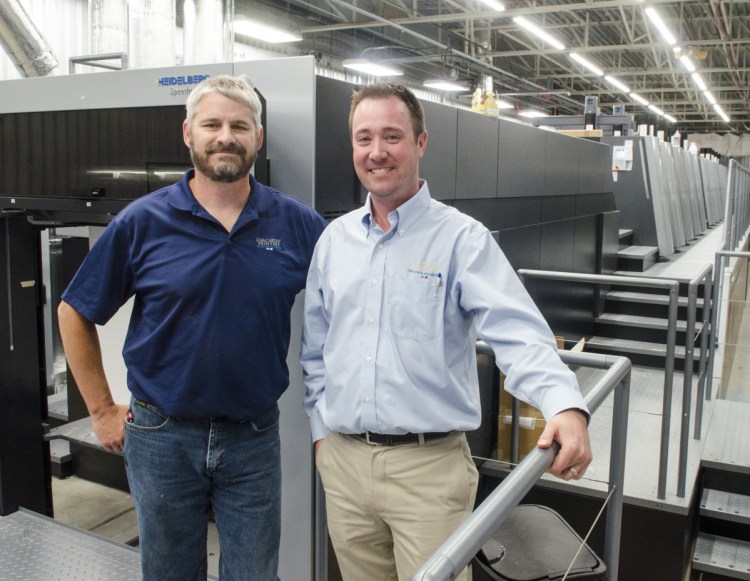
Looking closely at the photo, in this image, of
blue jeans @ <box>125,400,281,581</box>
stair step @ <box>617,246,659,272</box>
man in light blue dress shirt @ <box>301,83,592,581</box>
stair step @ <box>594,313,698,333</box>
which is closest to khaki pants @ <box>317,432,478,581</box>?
man in light blue dress shirt @ <box>301,83,592,581</box>

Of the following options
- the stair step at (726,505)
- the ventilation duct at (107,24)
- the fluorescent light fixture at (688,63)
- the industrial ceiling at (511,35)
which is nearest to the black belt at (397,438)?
the stair step at (726,505)

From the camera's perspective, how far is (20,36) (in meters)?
4.17

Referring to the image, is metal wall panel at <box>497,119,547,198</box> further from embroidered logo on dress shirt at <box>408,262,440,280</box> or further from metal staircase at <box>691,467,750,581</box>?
embroidered logo on dress shirt at <box>408,262,440,280</box>

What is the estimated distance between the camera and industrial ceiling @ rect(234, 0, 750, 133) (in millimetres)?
11133

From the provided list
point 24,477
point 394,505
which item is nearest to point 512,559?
point 394,505

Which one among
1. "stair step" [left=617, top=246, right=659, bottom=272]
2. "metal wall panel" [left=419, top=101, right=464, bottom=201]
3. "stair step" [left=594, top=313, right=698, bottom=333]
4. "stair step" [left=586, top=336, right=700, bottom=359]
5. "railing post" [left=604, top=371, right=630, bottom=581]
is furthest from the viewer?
"stair step" [left=617, top=246, right=659, bottom=272]

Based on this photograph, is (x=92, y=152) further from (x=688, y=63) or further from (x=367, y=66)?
(x=688, y=63)

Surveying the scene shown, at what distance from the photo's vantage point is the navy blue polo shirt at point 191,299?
1.74m

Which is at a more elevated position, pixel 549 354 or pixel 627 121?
pixel 627 121

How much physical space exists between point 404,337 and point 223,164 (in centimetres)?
63

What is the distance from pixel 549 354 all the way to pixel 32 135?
225 cm

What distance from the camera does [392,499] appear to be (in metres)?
1.66

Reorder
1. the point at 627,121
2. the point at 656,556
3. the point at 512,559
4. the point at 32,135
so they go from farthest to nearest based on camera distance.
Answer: the point at 627,121
the point at 656,556
the point at 32,135
the point at 512,559

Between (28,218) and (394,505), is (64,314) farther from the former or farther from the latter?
(28,218)
